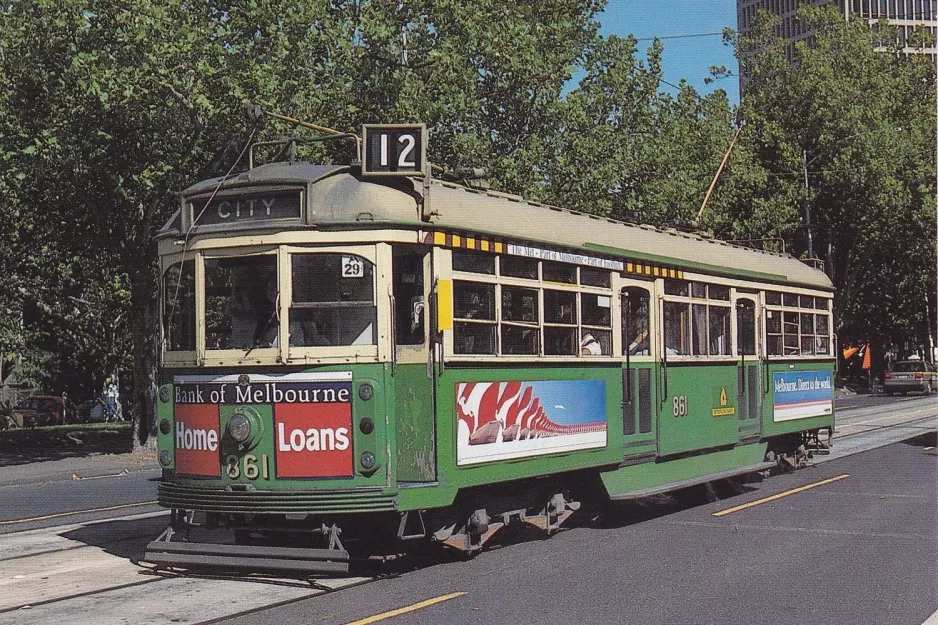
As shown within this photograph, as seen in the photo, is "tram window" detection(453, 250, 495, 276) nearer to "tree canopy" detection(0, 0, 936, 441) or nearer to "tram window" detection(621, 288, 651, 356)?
"tram window" detection(621, 288, 651, 356)

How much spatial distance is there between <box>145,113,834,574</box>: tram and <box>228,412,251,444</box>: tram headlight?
1.0 inches

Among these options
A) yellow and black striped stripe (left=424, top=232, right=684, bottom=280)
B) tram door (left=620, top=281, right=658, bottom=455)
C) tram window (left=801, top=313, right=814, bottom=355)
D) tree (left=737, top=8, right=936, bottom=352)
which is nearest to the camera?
yellow and black striped stripe (left=424, top=232, right=684, bottom=280)

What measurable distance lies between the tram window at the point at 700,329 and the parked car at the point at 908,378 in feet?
147

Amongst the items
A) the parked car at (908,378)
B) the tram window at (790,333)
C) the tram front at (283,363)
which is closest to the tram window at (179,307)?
the tram front at (283,363)

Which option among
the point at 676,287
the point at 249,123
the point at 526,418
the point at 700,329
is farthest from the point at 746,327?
the point at 249,123

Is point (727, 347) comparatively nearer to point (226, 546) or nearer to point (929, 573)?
point (929, 573)

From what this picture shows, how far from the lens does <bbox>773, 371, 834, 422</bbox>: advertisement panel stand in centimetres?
1817

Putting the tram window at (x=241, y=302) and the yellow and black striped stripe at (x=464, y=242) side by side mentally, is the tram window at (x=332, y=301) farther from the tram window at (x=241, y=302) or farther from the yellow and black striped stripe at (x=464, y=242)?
the yellow and black striped stripe at (x=464, y=242)

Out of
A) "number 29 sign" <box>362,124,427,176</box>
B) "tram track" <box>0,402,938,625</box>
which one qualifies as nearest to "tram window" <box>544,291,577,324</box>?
"number 29 sign" <box>362,124,427,176</box>

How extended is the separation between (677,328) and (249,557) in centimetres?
641

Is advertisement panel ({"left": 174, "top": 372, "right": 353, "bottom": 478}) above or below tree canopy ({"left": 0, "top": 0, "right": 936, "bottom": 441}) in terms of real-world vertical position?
below

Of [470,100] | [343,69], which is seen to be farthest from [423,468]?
[470,100]

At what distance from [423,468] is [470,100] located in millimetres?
17755

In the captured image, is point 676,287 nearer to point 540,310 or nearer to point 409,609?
point 540,310
